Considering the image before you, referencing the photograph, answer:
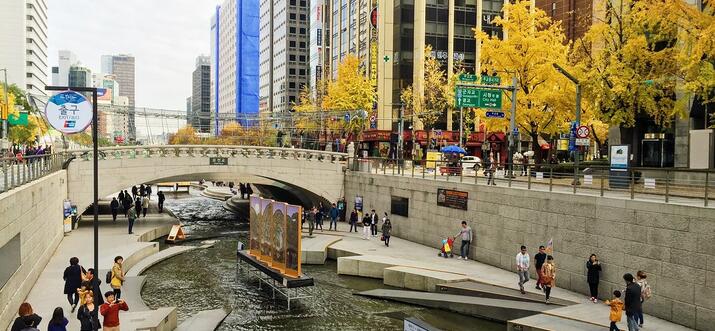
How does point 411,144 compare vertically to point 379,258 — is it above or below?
above

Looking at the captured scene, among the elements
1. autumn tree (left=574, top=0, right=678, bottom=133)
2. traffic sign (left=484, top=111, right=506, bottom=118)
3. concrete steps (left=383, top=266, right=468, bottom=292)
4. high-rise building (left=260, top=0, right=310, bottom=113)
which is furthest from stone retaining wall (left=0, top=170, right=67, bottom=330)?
high-rise building (left=260, top=0, right=310, bottom=113)

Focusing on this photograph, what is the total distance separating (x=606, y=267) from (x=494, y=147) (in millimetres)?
50751

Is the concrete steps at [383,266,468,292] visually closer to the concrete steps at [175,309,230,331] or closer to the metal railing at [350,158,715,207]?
the metal railing at [350,158,715,207]

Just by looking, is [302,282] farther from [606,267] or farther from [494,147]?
[494,147]

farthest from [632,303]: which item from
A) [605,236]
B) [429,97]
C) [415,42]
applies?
[415,42]

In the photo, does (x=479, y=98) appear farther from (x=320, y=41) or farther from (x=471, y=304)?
(x=320, y=41)

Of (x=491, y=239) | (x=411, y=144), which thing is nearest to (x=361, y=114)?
(x=411, y=144)

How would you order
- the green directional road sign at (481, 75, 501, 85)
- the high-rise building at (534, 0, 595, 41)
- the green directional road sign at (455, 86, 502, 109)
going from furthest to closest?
the high-rise building at (534, 0, 595, 41), the green directional road sign at (455, 86, 502, 109), the green directional road sign at (481, 75, 501, 85)

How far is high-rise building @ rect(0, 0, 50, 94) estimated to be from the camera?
131 m

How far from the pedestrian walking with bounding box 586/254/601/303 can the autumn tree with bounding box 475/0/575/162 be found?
16.9 meters

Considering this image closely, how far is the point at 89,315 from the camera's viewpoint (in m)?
14.4

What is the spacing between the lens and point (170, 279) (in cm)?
2497

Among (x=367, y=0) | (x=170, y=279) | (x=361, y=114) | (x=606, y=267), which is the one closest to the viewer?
(x=606, y=267)

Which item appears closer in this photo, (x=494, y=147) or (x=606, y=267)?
(x=606, y=267)
